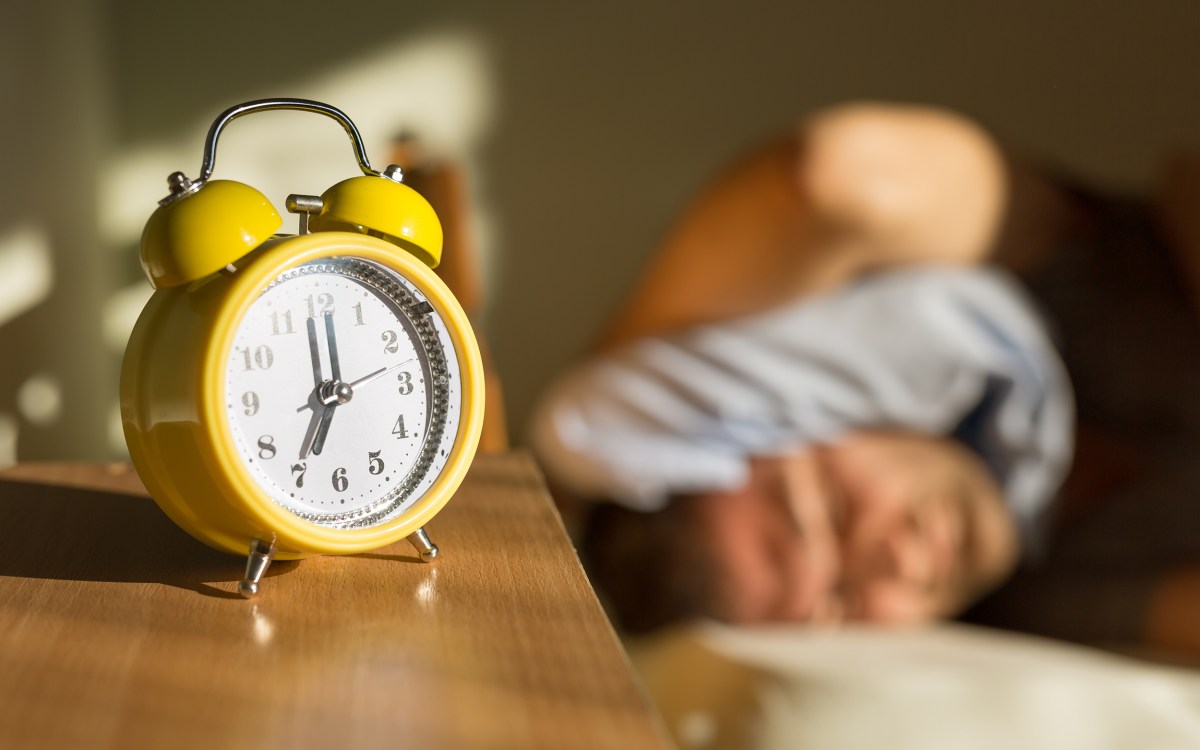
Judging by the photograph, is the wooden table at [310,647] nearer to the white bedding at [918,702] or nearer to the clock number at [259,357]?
the clock number at [259,357]

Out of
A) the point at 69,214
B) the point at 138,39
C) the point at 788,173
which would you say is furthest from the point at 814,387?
the point at 138,39

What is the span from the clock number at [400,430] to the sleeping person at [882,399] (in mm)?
1058

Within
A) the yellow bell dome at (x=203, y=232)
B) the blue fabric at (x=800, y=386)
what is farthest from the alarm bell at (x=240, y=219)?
the blue fabric at (x=800, y=386)

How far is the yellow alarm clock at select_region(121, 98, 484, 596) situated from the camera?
0.53m

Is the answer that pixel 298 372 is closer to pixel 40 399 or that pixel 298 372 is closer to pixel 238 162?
pixel 40 399

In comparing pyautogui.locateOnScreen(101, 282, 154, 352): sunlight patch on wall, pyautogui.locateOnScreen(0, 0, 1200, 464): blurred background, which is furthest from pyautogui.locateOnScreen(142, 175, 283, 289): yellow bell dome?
pyautogui.locateOnScreen(101, 282, 154, 352): sunlight patch on wall

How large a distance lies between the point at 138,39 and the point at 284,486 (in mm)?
1378

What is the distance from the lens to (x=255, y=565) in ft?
1.77

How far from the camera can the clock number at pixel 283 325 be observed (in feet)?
1.80

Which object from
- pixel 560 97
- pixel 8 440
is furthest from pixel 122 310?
pixel 560 97

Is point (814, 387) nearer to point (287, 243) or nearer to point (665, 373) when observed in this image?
point (665, 373)

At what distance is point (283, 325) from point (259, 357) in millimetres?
22

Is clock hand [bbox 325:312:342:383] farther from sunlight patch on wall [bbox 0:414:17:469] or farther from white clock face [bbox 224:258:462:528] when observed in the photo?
sunlight patch on wall [bbox 0:414:17:469]

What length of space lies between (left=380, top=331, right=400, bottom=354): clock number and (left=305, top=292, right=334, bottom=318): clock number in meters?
0.03
